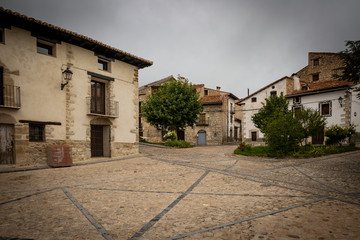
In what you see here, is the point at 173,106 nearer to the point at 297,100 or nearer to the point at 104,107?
the point at 104,107

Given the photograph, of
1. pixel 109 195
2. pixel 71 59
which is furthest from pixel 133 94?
pixel 109 195

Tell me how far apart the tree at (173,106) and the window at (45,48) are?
11.3m

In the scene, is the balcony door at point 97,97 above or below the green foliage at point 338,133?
above

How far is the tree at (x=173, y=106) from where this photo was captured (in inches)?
824

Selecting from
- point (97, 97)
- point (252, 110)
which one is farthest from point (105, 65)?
point (252, 110)

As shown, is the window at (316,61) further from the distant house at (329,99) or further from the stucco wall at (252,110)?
the stucco wall at (252,110)

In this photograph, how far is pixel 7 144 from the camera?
30.7ft

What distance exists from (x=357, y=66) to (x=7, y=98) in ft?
47.9

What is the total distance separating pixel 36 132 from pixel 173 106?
12.4 m

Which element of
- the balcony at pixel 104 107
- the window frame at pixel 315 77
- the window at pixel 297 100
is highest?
the window frame at pixel 315 77

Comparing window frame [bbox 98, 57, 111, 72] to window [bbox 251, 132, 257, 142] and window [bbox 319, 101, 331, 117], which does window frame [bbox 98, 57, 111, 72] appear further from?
window [bbox 319, 101, 331, 117]

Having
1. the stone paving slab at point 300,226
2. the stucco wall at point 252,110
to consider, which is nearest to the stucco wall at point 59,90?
the stone paving slab at point 300,226

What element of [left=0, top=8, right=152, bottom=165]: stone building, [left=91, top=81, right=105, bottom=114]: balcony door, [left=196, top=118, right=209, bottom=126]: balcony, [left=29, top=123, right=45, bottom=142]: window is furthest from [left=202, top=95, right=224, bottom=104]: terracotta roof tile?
[left=29, top=123, right=45, bottom=142]: window

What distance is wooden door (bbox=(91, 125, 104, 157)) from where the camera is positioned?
1298cm
